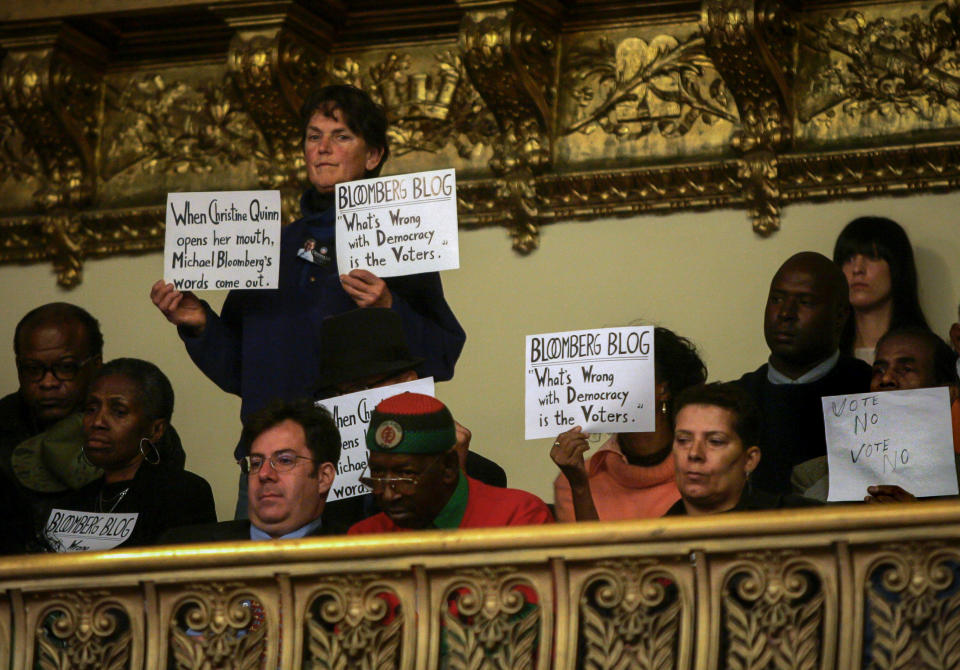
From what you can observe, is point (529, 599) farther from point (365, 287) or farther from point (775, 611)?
point (365, 287)

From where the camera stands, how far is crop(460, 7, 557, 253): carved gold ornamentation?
732 cm

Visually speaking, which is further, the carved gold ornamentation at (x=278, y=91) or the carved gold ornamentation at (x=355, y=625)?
the carved gold ornamentation at (x=278, y=91)

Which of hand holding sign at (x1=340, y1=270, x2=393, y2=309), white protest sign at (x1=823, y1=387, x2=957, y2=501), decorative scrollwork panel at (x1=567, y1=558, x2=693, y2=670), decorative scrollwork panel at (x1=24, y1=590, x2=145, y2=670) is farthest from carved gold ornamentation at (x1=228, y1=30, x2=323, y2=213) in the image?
decorative scrollwork panel at (x1=567, y1=558, x2=693, y2=670)

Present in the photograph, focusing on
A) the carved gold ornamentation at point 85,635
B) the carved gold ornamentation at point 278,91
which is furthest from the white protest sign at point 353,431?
the carved gold ornamentation at point 278,91

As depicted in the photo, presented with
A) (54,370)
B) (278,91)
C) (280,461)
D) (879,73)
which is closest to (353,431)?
(280,461)

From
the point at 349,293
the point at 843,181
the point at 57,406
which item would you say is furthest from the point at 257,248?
the point at 843,181

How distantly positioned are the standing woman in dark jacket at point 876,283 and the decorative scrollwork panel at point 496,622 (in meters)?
2.50

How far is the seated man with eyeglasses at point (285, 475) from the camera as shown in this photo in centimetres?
553

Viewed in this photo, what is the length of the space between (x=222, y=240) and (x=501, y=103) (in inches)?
61.7

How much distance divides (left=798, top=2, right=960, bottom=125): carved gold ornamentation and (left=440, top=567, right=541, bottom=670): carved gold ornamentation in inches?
119

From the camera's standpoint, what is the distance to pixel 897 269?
7016 millimetres

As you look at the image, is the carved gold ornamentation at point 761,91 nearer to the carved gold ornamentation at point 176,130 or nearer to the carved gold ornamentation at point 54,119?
the carved gold ornamentation at point 176,130

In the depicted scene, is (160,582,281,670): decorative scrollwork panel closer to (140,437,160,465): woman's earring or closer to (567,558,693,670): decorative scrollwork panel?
(567,558,693,670): decorative scrollwork panel

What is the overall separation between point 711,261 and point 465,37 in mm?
1164
